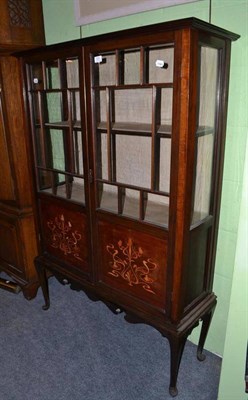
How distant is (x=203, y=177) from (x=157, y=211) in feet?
1.02

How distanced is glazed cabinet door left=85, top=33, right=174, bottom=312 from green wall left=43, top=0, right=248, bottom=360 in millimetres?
193

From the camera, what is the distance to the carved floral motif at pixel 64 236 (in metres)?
1.88

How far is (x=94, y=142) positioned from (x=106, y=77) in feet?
1.93

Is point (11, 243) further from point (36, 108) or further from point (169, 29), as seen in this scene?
point (169, 29)

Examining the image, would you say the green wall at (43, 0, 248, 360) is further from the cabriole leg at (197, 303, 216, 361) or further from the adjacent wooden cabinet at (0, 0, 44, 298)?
the adjacent wooden cabinet at (0, 0, 44, 298)

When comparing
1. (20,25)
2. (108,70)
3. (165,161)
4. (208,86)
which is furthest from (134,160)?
(20,25)

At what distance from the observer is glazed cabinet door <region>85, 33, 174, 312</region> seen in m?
1.41

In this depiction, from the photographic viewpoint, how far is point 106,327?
7.07 ft

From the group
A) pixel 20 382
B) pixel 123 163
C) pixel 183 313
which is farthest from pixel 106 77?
pixel 20 382

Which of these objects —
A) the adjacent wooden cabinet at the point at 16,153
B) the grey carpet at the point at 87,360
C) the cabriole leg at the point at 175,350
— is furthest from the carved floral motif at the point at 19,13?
the cabriole leg at the point at 175,350

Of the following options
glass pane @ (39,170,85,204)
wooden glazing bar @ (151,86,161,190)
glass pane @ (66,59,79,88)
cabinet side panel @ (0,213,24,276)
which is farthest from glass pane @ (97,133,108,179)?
cabinet side panel @ (0,213,24,276)

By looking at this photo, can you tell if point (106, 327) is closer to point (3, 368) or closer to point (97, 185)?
point (3, 368)

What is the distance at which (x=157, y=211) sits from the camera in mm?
1653

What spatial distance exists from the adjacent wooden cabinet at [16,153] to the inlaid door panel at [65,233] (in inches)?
11.8
